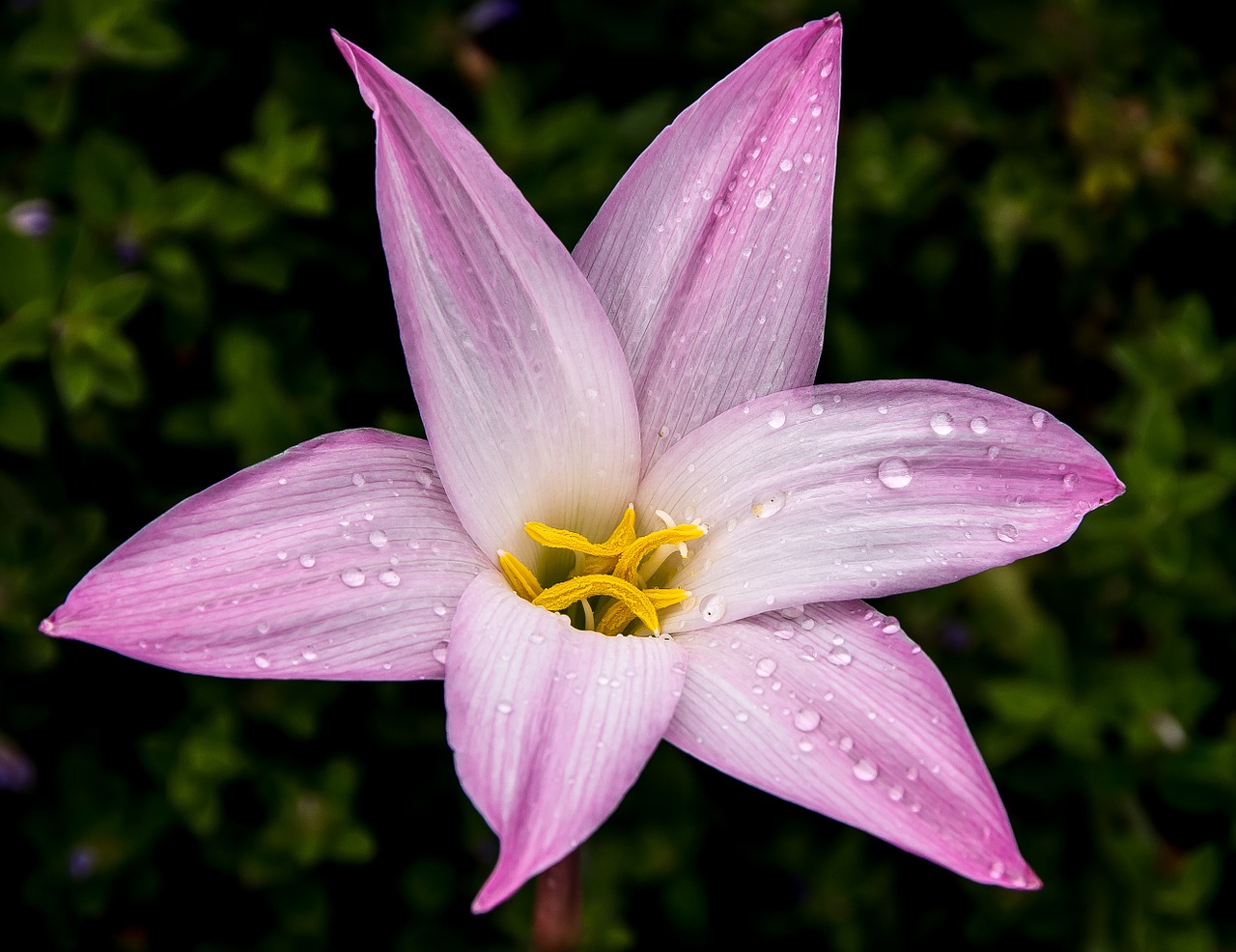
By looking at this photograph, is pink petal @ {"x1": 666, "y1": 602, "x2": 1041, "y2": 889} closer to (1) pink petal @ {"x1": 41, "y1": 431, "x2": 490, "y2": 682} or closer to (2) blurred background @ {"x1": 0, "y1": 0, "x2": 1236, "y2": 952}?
(1) pink petal @ {"x1": 41, "y1": 431, "x2": 490, "y2": 682}

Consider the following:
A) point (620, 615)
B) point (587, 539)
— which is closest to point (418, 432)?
point (587, 539)

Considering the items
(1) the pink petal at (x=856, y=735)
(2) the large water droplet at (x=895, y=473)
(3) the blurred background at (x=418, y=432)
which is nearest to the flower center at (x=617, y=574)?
(1) the pink petal at (x=856, y=735)

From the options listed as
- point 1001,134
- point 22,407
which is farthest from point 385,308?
point 1001,134

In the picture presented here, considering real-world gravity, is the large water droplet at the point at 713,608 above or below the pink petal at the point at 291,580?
below

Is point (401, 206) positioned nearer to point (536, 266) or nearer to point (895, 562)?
point (536, 266)

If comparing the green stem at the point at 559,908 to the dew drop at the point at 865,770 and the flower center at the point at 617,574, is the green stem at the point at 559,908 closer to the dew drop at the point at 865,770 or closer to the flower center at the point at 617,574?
the flower center at the point at 617,574

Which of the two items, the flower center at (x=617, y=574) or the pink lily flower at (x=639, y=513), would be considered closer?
the pink lily flower at (x=639, y=513)

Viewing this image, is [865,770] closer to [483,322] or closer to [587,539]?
[587,539]
